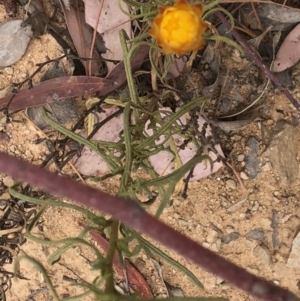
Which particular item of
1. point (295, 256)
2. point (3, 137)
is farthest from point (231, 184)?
point (3, 137)

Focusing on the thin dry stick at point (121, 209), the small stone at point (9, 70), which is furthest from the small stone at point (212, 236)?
the thin dry stick at point (121, 209)

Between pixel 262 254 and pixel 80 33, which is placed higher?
pixel 80 33

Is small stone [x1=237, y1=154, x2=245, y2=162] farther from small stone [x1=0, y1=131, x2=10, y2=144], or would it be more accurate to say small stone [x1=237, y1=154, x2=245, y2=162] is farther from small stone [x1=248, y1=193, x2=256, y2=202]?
small stone [x1=0, y1=131, x2=10, y2=144]

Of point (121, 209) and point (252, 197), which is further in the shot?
point (252, 197)

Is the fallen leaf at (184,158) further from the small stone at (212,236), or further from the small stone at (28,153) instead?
the small stone at (28,153)

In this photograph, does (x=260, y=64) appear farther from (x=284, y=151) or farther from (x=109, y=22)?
(x=109, y=22)

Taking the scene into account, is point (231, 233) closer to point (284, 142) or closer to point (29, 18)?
point (284, 142)
